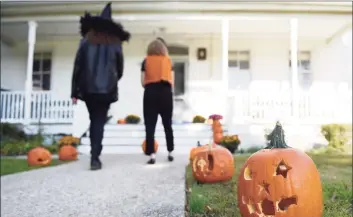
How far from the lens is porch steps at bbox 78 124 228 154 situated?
7109 mm

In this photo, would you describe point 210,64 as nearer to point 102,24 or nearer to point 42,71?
point 42,71

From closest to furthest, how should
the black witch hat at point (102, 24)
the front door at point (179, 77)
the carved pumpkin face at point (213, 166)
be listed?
1. the carved pumpkin face at point (213, 166)
2. the black witch hat at point (102, 24)
3. the front door at point (179, 77)

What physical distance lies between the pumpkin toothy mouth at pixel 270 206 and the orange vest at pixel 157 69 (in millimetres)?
2568

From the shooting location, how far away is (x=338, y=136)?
706 centimetres

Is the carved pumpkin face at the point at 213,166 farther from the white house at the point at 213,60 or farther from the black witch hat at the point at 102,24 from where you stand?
the white house at the point at 213,60

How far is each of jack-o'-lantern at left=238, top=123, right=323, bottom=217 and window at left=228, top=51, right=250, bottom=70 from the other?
356 inches

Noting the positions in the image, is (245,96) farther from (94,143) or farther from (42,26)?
(42,26)

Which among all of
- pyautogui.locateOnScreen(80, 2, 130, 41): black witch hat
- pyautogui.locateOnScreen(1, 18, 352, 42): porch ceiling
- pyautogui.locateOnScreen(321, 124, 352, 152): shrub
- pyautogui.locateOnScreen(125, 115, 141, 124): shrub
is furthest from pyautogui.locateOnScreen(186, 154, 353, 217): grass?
pyautogui.locateOnScreen(1, 18, 352, 42): porch ceiling

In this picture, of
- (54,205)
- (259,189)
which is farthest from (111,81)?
(259,189)

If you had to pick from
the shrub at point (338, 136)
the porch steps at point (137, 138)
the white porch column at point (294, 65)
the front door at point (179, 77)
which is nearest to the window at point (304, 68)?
the white porch column at point (294, 65)

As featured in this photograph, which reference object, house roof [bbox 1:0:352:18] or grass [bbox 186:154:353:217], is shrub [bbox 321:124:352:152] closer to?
house roof [bbox 1:0:352:18]

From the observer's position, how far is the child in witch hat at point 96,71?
12.2 feet

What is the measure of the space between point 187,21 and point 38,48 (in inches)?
202

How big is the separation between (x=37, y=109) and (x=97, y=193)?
24.5 ft
